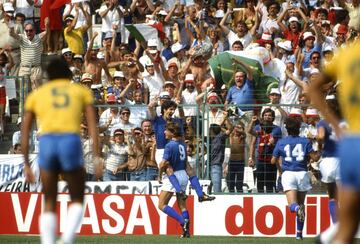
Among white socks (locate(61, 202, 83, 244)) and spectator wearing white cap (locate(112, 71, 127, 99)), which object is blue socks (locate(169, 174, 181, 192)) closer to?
spectator wearing white cap (locate(112, 71, 127, 99))

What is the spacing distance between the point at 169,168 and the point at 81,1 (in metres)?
7.30

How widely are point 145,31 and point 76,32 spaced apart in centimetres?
164

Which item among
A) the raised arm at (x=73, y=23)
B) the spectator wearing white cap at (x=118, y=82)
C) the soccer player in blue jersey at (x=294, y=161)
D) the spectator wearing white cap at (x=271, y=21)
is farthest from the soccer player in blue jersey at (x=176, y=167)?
the raised arm at (x=73, y=23)

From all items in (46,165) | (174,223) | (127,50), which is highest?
(127,50)

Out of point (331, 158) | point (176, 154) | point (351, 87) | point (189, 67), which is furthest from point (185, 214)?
point (351, 87)

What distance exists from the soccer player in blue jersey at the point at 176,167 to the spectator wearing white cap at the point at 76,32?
614 centimetres

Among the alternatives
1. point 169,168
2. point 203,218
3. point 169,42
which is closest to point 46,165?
point 169,168

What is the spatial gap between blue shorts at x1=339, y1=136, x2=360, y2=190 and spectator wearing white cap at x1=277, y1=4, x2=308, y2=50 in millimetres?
16026

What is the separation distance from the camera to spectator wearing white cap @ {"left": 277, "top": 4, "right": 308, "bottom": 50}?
25.4m

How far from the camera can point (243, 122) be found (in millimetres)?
22656

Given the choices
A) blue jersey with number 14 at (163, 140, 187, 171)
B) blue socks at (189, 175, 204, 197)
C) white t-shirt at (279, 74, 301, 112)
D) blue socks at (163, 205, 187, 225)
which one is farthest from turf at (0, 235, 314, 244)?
white t-shirt at (279, 74, 301, 112)

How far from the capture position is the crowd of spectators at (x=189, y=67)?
74.3 feet

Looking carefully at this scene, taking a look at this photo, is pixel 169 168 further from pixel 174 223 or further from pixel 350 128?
pixel 350 128

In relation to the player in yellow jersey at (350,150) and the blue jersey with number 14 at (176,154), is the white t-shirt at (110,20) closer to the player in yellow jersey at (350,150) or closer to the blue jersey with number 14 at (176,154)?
the blue jersey with number 14 at (176,154)
